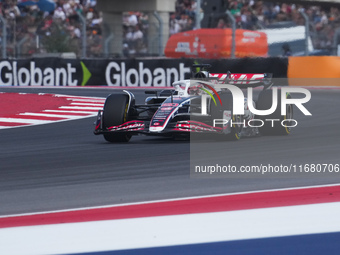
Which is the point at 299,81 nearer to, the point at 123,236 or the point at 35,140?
the point at 35,140

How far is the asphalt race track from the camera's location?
5262 mm

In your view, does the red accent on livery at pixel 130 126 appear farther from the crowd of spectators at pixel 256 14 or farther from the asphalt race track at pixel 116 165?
the crowd of spectators at pixel 256 14

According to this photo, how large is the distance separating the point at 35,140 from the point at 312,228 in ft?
17.9

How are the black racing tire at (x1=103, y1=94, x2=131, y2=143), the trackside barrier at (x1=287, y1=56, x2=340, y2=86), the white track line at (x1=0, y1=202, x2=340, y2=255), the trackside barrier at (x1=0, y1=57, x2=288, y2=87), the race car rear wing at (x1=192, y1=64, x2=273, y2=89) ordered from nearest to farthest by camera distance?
1. the white track line at (x1=0, y1=202, x2=340, y2=255)
2. the black racing tire at (x1=103, y1=94, x2=131, y2=143)
3. the race car rear wing at (x1=192, y1=64, x2=273, y2=89)
4. the trackside barrier at (x1=287, y1=56, x2=340, y2=86)
5. the trackside barrier at (x1=0, y1=57, x2=288, y2=87)

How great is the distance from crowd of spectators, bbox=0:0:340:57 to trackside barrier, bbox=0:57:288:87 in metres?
1.02

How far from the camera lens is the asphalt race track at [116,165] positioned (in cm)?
526

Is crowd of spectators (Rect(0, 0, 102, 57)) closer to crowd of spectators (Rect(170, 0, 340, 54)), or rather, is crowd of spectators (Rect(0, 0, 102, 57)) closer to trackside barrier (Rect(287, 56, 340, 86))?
crowd of spectators (Rect(170, 0, 340, 54))

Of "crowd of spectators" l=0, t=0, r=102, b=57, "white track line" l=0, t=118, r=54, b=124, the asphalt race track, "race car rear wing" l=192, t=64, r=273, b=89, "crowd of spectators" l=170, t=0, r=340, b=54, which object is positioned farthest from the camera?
"crowd of spectators" l=170, t=0, r=340, b=54

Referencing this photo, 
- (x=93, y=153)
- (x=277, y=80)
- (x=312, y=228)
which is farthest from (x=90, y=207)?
(x=277, y=80)

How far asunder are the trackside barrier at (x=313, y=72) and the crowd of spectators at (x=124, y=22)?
1667 millimetres

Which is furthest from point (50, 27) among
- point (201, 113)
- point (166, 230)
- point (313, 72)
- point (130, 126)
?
point (166, 230)

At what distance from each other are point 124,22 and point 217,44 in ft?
28.9

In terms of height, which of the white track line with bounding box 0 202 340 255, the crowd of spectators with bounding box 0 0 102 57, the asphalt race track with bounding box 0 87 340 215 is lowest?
the asphalt race track with bounding box 0 87 340 215

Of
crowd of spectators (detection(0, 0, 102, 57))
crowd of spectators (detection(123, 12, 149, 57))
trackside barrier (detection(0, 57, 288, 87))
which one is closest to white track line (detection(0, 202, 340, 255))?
trackside barrier (detection(0, 57, 288, 87))
